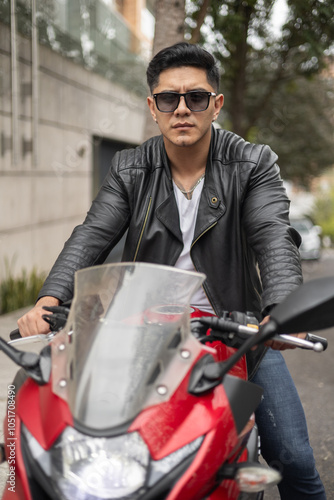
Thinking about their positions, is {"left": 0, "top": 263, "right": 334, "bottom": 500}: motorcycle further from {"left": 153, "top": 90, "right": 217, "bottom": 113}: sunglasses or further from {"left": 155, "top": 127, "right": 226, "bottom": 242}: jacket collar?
{"left": 153, "top": 90, "right": 217, "bottom": 113}: sunglasses

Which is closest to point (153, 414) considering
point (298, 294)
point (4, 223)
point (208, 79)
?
point (298, 294)

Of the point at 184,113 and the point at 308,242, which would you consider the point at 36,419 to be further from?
the point at 308,242

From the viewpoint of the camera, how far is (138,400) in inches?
57.2

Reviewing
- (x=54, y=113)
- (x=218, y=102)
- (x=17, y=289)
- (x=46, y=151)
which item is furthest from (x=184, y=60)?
(x=54, y=113)

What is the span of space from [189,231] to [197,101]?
20.2 inches

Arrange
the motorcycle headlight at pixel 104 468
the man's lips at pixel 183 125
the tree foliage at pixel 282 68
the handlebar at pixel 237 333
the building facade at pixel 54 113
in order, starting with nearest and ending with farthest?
the motorcycle headlight at pixel 104 468
the handlebar at pixel 237 333
the man's lips at pixel 183 125
the building facade at pixel 54 113
the tree foliage at pixel 282 68

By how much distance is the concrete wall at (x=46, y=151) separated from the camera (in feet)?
29.3

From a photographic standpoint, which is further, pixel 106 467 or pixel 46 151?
pixel 46 151

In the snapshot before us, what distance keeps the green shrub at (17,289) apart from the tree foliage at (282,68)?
4152mm

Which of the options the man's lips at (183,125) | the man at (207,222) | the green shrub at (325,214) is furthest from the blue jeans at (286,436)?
the green shrub at (325,214)

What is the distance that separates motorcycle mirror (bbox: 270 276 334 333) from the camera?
1.53 meters

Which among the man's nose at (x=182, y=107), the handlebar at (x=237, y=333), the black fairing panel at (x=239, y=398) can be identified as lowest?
the black fairing panel at (x=239, y=398)

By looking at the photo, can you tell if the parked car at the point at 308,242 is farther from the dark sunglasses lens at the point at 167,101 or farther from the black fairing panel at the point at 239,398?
the black fairing panel at the point at 239,398

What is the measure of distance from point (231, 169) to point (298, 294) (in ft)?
3.57
